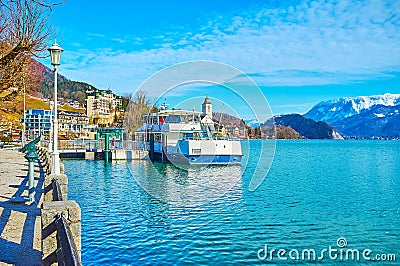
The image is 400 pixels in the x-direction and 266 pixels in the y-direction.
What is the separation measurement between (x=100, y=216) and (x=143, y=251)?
5211 mm

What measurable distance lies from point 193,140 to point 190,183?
13395 mm

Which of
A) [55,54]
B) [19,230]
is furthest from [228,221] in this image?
[55,54]

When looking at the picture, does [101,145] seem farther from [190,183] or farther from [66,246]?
[66,246]

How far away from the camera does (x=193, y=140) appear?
44.4 metres

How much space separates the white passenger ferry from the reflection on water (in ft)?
4.72

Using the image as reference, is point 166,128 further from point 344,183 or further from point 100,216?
point 100,216

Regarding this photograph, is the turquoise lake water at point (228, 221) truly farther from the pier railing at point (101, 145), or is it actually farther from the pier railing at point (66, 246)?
the pier railing at point (101, 145)

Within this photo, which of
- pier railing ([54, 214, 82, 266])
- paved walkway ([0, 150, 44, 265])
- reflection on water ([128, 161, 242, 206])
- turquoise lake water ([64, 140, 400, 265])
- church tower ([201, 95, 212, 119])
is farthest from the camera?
church tower ([201, 95, 212, 119])

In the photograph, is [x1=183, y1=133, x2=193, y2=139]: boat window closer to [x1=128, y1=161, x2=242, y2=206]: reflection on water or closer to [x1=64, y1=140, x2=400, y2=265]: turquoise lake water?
[x1=128, y1=161, x2=242, y2=206]: reflection on water

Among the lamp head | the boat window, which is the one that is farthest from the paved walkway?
the boat window

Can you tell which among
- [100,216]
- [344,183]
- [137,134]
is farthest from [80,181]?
[137,134]

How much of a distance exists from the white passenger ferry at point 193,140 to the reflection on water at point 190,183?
4.72 feet

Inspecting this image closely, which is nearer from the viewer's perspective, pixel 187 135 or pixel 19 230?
pixel 19 230

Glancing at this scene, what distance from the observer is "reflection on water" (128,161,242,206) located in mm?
24203
